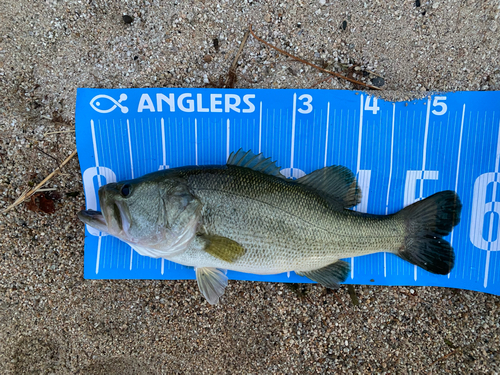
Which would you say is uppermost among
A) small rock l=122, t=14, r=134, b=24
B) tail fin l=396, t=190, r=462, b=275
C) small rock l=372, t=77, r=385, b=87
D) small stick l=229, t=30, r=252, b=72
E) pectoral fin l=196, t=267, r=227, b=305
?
small rock l=122, t=14, r=134, b=24

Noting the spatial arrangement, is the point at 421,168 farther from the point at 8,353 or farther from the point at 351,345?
the point at 8,353

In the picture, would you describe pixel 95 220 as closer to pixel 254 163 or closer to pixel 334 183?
pixel 254 163

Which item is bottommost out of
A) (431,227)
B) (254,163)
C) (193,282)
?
(193,282)

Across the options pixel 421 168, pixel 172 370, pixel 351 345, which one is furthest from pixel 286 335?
pixel 421 168

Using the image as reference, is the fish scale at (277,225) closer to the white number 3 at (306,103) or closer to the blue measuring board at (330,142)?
the blue measuring board at (330,142)

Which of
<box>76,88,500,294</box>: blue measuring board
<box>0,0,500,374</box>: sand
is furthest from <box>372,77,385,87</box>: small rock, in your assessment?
<box>76,88,500,294</box>: blue measuring board

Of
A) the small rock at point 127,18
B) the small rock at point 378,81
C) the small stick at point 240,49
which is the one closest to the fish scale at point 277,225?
the small stick at point 240,49

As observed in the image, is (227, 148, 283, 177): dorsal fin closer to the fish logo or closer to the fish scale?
the fish scale

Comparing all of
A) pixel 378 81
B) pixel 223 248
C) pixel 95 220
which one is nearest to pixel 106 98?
pixel 95 220
